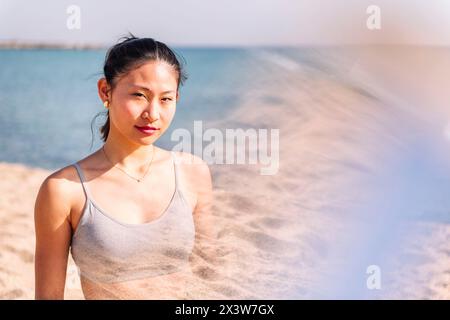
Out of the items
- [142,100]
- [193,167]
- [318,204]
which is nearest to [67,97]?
[318,204]

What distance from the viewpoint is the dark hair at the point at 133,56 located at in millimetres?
1627

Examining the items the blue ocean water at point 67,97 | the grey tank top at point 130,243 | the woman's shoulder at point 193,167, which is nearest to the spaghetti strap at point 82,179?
the grey tank top at point 130,243

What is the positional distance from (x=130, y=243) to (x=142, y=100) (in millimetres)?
393

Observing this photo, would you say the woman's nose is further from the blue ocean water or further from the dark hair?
the blue ocean water

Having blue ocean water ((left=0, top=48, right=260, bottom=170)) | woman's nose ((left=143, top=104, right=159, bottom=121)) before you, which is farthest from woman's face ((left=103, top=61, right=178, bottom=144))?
blue ocean water ((left=0, top=48, right=260, bottom=170))

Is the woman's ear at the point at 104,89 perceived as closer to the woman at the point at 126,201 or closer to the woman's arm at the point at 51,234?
the woman at the point at 126,201

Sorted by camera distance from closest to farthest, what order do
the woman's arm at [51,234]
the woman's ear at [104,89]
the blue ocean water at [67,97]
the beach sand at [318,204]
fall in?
the woman's arm at [51,234], the woman's ear at [104,89], the beach sand at [318,204], the blue ocean water at [67,97]

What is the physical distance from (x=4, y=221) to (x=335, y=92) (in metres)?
2.35

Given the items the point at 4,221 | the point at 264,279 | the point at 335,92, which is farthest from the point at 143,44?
the point at 4,221

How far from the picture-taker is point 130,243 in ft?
5.33

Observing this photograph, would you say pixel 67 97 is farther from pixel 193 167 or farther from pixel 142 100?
pixel 142 100

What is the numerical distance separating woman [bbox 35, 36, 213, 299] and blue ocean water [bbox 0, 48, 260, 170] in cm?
344

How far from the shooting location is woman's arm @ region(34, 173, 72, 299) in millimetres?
1545

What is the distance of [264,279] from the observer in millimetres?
2414
